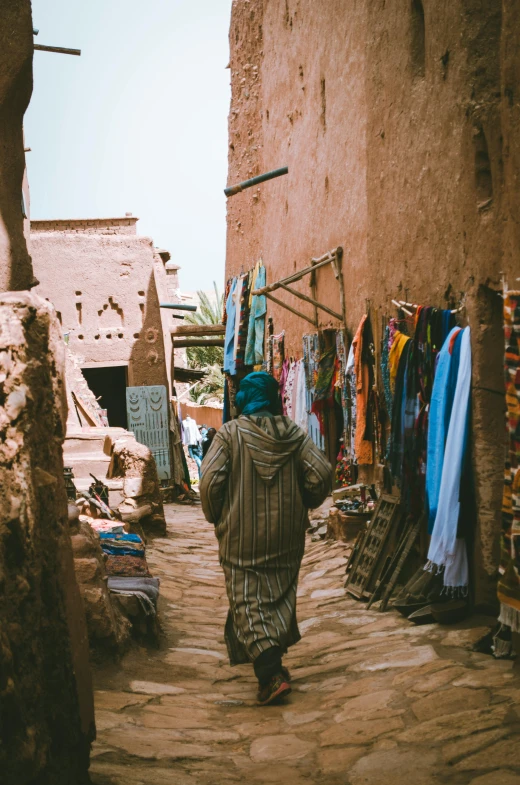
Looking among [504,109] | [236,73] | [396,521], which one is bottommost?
[396,521]

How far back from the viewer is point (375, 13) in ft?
22.4

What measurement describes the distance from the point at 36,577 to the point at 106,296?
1586 cm

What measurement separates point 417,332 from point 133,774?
11.0ft

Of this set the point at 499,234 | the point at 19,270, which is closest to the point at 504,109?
the point at 499,234

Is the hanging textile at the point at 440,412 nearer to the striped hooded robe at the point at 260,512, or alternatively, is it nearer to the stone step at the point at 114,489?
the striped hooded robe at the point at 260,512

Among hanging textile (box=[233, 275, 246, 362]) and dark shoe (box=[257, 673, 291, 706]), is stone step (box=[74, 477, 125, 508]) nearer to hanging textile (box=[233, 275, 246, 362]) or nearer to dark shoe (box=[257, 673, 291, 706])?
hanging textile (box=[233, 275, 246, 362])

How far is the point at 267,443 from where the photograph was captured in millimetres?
4430

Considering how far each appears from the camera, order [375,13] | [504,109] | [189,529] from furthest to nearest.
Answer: [189,529], [375,13], [504,109]

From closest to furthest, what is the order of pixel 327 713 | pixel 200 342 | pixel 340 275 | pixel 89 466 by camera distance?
1. pixel 327 713
2. pixel 340 275
3. pixel 89 466
4. pixel 200 342

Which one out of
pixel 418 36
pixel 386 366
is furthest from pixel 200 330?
pixel 418 36

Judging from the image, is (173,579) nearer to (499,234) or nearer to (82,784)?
(499,234)

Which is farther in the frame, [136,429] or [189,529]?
[136,429]

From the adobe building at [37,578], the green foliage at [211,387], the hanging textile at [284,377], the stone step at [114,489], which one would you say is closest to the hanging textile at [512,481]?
the adobe building at [37,578]

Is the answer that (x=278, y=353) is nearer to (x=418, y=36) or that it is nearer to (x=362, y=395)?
(x=362, y=395)
